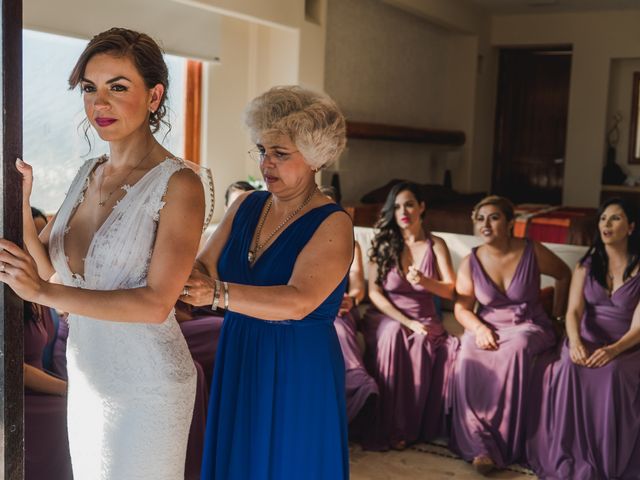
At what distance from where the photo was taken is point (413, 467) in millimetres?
3721

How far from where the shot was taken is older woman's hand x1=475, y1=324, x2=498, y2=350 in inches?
153

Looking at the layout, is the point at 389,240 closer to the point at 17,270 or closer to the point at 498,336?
the point at 498,336

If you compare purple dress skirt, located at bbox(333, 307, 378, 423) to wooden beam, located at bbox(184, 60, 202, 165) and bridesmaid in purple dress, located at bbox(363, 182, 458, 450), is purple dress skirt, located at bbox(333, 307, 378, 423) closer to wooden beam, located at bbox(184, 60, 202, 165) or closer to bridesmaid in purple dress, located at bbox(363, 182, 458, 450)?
bridesmaid in purple dress, located at bbox(363, 182, 458, 450)

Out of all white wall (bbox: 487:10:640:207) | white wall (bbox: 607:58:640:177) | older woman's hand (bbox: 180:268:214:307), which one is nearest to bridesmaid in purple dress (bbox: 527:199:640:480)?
older woman's hand (bbox: 180:268:214:307)

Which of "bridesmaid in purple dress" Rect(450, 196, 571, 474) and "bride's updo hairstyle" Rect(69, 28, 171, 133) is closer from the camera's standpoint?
"bride's updo hairstyle" Rect(69, 28, 171, 133)

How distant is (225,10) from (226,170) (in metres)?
1.37

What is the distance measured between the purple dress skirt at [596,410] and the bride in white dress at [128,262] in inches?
96.8

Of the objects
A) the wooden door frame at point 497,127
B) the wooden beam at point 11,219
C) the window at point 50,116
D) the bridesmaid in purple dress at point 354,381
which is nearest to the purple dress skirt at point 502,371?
the bridesmaid in purple dress at point 354,381

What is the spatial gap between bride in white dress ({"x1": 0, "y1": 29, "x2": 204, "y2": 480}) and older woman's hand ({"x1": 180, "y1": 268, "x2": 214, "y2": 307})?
0.07m

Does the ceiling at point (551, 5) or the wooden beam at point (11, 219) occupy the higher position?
the ceiling at point (551, 5)

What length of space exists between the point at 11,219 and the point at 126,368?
1.60 ft

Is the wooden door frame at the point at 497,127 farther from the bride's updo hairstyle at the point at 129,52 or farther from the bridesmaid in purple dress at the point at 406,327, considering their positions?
the bride's updo hairstyle at the point at 129,52

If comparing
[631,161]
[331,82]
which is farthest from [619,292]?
[631,161]

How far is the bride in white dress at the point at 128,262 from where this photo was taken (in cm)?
150
